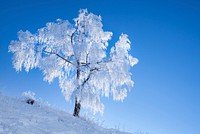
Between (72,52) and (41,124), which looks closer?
(41,124)

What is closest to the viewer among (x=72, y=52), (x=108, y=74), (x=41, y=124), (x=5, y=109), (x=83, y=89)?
(x=41, y=124)

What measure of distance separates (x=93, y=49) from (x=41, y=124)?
8.93 meters

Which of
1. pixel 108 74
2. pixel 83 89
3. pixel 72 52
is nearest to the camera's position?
pixel 83 89

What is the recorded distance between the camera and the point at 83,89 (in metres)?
17.5

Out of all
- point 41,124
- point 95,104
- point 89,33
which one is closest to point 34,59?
point 89,33

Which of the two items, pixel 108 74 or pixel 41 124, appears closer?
pixel 41 124

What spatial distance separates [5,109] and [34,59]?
837 cm

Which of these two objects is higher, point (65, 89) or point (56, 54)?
point (56, 54)

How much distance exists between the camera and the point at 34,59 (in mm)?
19531

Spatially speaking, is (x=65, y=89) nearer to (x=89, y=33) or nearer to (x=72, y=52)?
(x=72, y=52)

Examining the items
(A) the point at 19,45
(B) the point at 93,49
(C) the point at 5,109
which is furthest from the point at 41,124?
(A) the point at 19,45

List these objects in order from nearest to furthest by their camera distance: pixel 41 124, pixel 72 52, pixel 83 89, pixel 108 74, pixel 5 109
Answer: pixel 41 124
pixel 5 109
pixel 83 89
pixel 108 74
pixel 72 52

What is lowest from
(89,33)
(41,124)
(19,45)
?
(41,124)

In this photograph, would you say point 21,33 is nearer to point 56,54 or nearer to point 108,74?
point 56,54
